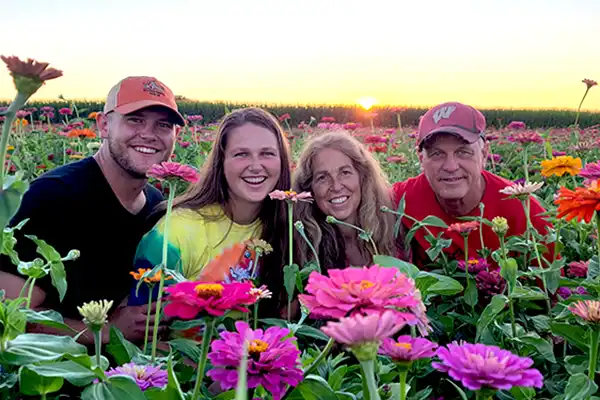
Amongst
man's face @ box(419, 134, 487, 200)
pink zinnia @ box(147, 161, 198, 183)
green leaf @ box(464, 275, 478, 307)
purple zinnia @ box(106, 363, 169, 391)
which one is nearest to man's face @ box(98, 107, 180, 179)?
pink zinnia @ box(147, 161, 198, 183)

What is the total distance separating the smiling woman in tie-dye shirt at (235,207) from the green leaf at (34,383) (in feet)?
3.71

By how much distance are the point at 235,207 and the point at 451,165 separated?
0.86 metres

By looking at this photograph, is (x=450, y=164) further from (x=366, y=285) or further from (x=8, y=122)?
(x=8, y=122)

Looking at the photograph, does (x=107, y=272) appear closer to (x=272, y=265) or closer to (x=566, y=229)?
(x=272, y=265)

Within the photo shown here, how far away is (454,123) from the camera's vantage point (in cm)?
245

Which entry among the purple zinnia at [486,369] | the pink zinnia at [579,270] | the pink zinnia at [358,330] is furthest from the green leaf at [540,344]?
the pink zinnia at [358,330]

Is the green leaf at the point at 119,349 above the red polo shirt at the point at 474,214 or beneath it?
beneath

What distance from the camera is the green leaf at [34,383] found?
0.83 meters

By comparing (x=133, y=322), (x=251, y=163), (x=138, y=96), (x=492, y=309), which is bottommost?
(x=133, y=322)

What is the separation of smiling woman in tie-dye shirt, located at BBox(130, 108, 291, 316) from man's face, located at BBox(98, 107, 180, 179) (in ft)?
0.64

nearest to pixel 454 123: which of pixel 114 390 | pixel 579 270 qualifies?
pixel 579 270

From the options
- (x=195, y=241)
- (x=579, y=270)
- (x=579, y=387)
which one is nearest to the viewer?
(x=579, y=387)

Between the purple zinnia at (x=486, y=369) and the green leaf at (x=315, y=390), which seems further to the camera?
the green leaf at (x=315, y=390)

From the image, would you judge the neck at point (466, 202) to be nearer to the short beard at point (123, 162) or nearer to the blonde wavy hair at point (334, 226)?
the blonde wavy hair at point (334, 226)
